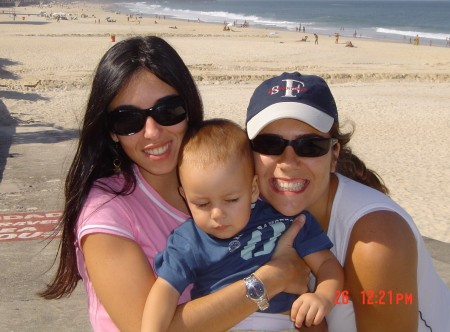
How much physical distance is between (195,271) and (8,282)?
99.4 inches

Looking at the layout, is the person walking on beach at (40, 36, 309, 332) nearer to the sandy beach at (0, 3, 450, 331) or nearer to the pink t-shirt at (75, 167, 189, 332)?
the pink t-shirt at (75, 167, 189, 332)

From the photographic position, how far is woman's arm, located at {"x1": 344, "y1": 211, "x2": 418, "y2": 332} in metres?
1.94

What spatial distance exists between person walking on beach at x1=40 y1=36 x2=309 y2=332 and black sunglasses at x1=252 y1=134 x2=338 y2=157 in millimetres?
256

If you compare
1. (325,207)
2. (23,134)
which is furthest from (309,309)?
(23,134)

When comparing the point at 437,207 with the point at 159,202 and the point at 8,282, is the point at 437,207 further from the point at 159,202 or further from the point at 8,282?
the point at 159,202

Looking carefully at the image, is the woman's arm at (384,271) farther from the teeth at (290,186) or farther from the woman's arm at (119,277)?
the woman's arm at (119,277)

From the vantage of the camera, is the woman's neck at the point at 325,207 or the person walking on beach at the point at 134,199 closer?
the person walking on beach at the point at 134,199

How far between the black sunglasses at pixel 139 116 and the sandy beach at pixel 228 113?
116 centimetres

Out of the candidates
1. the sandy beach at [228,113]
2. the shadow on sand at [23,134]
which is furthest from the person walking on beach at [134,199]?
the shadow on sand at [23,134]

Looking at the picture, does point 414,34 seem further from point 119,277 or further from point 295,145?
point 119,277

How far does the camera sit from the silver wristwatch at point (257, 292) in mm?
1975

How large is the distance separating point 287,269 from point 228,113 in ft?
46.6

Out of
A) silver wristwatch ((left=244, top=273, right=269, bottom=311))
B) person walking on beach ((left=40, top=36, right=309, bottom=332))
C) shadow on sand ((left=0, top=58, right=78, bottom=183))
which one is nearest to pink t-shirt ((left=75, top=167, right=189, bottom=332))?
person walking on beach ((left=40, top=36, right=309, bottom=332))

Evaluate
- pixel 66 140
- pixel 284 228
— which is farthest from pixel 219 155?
pixel 66 140
